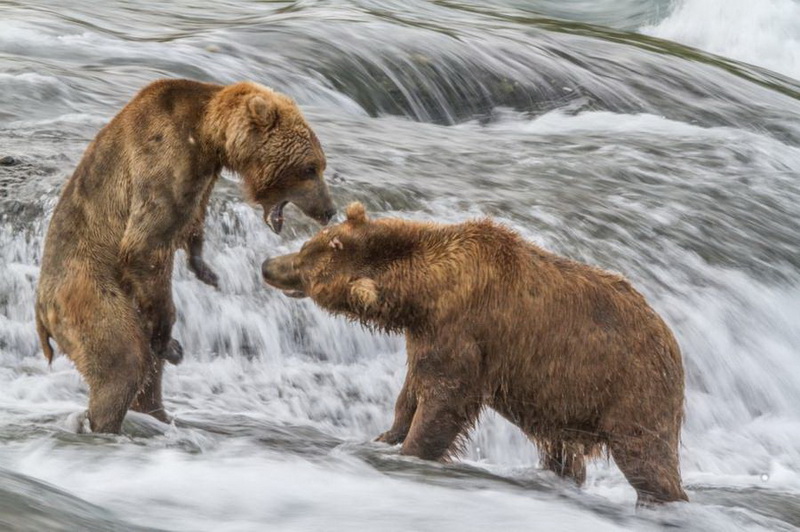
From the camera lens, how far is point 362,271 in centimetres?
589

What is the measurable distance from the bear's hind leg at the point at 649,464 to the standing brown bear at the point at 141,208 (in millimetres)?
1794

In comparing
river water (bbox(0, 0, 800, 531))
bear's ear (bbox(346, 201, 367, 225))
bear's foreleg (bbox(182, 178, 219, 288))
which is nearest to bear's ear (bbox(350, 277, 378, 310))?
bear's ear (bbox(346, 201, 367, 225))

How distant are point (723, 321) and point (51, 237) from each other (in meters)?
→ 4.68

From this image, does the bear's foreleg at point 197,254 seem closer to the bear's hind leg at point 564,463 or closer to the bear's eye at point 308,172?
the bear's eye at point 308,172

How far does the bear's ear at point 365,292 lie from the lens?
5742 mm

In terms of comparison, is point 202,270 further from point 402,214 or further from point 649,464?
point 402,214

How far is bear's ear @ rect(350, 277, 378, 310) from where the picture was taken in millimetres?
5742

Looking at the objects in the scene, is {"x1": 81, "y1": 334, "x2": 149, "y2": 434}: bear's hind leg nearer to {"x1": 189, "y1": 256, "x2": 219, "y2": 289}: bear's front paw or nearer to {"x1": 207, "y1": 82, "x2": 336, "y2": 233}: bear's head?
{"x1": 189, "y1": 256, "x2": 219, "y2": 289}: bear's front paw

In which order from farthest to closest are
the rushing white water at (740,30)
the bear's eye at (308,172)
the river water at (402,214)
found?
the rushing white water at (740,30) → the bear's eye at (308,172) → the river water at (402,214)

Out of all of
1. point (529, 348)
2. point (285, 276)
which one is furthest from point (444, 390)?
point (285, 276)

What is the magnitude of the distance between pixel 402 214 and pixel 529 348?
3128 millimetres

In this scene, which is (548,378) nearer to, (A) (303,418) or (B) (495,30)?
(A) (303,418)

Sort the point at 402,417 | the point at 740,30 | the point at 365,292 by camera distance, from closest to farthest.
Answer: the point at 365,292 → the point at 402,417 → the point at 740,30

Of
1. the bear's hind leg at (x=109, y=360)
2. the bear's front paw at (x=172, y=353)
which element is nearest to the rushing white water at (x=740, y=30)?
the bear's front paw at (x=172, y=353)
